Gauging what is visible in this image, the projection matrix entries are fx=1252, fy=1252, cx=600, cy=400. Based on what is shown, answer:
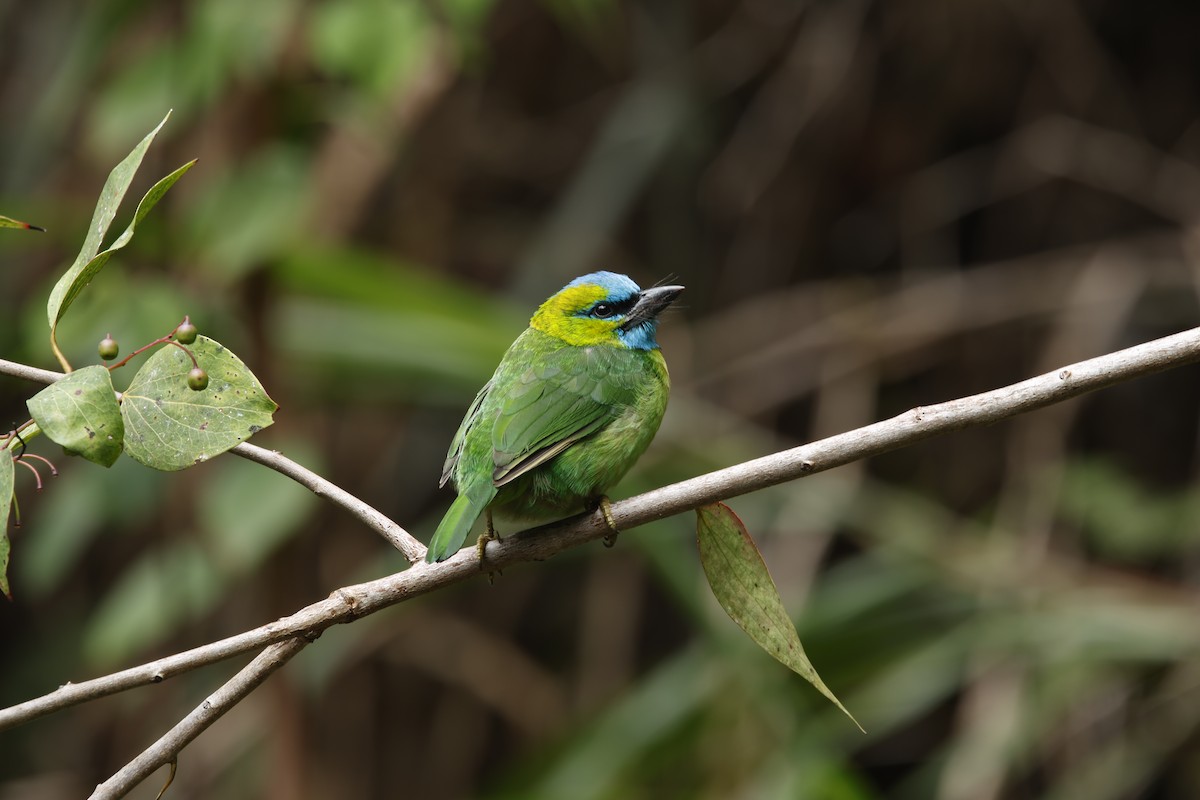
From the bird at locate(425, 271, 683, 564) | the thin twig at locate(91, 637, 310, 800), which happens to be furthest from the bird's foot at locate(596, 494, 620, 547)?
the thin twig at locate(91, 637, 310, 800)

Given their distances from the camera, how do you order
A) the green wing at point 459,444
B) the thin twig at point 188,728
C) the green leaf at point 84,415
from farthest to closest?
the green wing at point 459,444, the thin twig at point 188,728, the green leaf at point 84,415

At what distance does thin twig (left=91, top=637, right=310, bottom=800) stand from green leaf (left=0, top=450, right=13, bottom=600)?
29cm

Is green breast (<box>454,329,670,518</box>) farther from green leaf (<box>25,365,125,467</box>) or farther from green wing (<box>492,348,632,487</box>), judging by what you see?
green leaf (<box>25,365,125,467</box>)

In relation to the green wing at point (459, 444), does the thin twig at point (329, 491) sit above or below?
above

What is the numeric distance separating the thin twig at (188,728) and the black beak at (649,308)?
121cm

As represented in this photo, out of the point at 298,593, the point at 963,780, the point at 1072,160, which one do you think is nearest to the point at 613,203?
the point at 1072,160

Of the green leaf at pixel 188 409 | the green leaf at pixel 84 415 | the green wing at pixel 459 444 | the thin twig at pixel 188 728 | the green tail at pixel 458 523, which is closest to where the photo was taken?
the green leaf at pixel 84 415

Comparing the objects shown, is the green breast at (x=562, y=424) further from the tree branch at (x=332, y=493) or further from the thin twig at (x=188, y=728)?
the thin twig at (x=188, y=728)

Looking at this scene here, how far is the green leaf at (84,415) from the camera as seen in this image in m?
1.19

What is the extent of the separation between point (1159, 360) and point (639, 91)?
3.61m

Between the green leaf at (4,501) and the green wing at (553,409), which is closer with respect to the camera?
the green leaf at (4,501)

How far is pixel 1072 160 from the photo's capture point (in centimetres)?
457

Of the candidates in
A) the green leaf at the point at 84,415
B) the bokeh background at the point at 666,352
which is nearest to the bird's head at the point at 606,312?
the bokeh background at the point at 666,352

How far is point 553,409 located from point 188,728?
95cm
